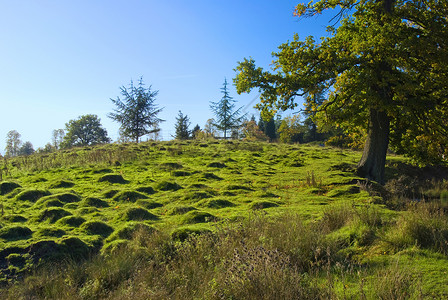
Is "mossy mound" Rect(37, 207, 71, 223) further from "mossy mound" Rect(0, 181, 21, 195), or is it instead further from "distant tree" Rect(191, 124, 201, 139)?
"distant tree" Rect(191, 124, 201, 139)

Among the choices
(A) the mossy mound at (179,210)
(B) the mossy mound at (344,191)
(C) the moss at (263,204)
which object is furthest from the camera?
(B) the mossy mound at (344,191)

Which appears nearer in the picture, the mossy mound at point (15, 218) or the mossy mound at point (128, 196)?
the mossy mound at point (15, 218)

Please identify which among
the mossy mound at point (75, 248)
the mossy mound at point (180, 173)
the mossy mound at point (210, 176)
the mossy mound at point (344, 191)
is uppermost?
the mossy mound at point (180, 173)

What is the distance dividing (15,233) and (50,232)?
80cm

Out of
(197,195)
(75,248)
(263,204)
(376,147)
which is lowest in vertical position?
(75,248)

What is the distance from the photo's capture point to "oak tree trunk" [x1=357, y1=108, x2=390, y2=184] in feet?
43.0

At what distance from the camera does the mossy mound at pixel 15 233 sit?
7.26m

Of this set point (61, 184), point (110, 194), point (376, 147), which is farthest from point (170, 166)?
point (376, 147)

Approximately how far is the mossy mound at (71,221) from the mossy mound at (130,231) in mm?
1739

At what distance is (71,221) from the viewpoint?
858cm

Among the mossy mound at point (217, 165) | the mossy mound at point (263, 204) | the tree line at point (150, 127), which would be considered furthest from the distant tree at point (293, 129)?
the mossy mound at point (263, 204)

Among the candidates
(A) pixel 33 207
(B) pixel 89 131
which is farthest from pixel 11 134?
(A) pixel 33 207

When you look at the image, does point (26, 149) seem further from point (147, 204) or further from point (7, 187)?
point (147, 204)

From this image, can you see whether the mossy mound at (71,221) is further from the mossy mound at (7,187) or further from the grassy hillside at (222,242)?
the mossy mound at (7,187)
